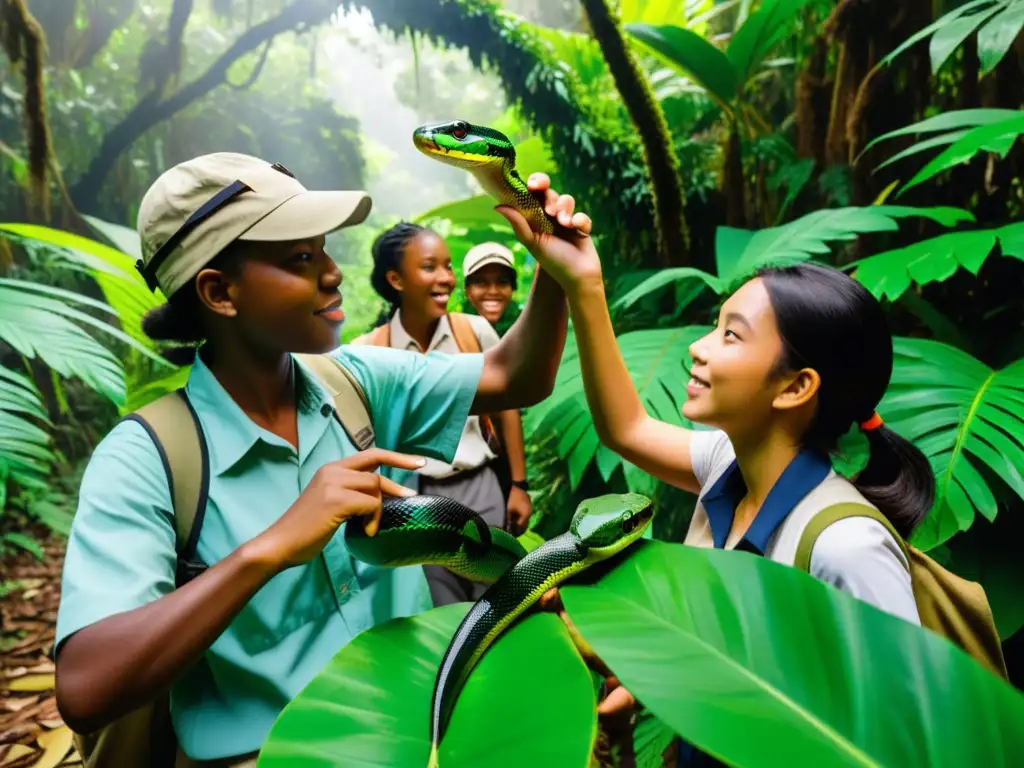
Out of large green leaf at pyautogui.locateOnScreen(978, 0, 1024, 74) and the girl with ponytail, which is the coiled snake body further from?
large green leaf at pyautogui.locateOnScreen(978, 0, 1024, 74)

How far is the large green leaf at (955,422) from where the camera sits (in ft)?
4.48

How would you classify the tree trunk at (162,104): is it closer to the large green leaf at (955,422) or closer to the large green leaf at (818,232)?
the large green leaf at (818,232)

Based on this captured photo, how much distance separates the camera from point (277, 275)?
96cm

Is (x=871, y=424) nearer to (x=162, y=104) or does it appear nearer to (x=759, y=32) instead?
(x=759, y=32)

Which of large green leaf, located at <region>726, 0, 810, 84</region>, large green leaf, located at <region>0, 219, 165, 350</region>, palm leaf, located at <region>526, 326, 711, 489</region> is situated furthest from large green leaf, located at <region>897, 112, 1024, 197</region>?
large green leaf, located at <region>0, 219, 165, 350</region>

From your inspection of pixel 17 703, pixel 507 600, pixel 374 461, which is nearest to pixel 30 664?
pixel 17 703

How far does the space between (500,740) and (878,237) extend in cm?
273

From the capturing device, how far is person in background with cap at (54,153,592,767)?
692mm

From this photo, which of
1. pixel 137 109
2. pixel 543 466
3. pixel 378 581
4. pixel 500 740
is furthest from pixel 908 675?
pixel 137 109

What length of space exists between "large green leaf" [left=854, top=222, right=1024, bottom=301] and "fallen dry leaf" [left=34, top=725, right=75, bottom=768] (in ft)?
9.55

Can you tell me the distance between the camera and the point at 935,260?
5.40 feet

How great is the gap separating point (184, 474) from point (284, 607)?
236 millimetres

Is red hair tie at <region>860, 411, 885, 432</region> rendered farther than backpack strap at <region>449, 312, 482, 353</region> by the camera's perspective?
No

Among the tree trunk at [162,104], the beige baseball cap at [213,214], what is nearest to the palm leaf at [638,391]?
the beige baseball cap at [213,214]
